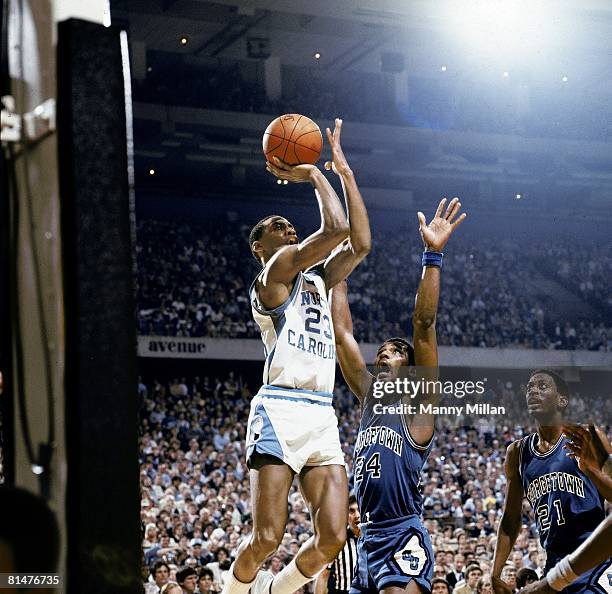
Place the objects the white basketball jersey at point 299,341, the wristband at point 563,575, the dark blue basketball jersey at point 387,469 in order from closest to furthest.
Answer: the wristband at point 563,575
the white basketball jersey at point 299,341
the dark blue basketball jersey at point 387,469

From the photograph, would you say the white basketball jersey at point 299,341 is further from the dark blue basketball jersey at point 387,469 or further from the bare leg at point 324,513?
the dark blue basketball jersey at point 387,469

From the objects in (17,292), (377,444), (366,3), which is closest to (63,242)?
(17,292)

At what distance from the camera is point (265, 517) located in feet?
15.2

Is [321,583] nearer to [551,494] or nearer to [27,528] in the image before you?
[551,494]

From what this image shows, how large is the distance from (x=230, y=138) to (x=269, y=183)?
1.84 metres

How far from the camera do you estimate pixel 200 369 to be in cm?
2325

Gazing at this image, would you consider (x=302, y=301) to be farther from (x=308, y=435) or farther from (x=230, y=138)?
(x=230, y=138)

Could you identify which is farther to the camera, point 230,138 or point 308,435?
point 230,138

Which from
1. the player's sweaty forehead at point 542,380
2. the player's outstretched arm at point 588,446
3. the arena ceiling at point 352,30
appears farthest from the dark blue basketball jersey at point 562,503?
the arena ceiling at point 352,30

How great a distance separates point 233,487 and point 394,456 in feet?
31.7

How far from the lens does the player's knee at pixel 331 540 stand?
15.4ft

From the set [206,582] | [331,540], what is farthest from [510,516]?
[206,582]

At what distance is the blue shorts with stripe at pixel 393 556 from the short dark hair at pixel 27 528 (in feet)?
14.2

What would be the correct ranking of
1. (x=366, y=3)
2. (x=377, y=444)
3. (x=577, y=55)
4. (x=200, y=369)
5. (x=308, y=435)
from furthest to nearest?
(x=577, y=55) < (x=200, y=369) < (x=366, y=3) < (x=377, y=444) < (x=308, y=435)
